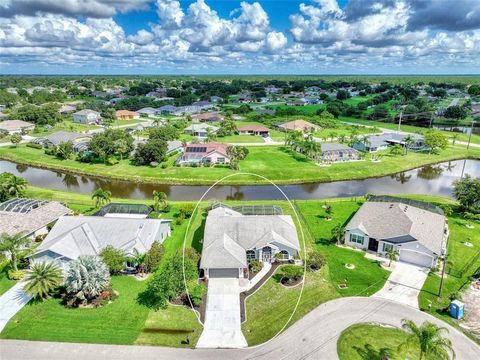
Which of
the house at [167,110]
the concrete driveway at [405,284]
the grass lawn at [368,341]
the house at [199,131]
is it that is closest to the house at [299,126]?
the house at [199,131]

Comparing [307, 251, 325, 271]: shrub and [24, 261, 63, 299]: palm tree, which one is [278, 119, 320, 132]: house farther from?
[24, 261, 63, 299]: palm tree

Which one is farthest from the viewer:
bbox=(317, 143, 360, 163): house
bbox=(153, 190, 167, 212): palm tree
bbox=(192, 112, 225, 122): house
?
bbox=(192, 112, 225, 122): house

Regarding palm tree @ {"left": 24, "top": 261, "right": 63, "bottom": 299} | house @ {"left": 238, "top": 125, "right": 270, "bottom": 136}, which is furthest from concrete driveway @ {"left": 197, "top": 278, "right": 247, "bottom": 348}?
house @ {"left": 238, "top": 125, "right": 270, "bottom": 136}

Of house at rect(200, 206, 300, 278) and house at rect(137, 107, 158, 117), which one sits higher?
house at rect(137, 107, 158, 117)

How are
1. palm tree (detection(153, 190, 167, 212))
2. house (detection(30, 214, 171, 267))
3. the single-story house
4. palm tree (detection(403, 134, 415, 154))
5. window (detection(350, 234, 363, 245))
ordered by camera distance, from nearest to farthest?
house (detection(30, 214, 171, 267)) → window (detection(350, 234, 363, 245)) → palm tree (detection(153, 190, 167, 212)) → the single-story house → palm tree (detection(403, 134, 415, 154))

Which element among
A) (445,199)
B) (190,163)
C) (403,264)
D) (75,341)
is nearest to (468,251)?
(403,264)

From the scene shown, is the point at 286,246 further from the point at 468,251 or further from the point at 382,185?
the point at 382,185

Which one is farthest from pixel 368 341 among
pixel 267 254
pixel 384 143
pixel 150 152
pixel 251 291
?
pixel 384 143
